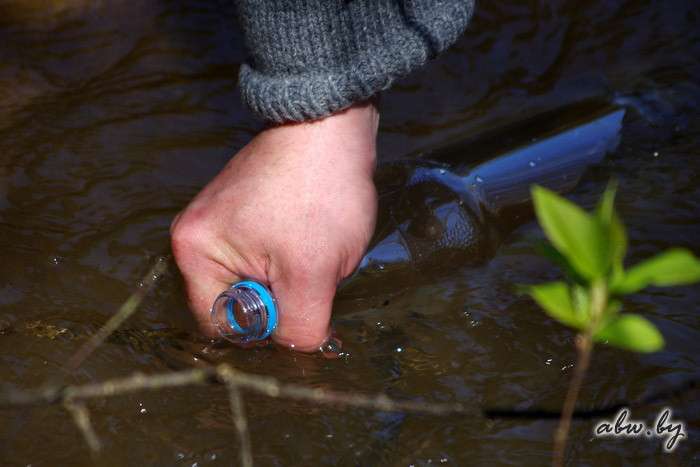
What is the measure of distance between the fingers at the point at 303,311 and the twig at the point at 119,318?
265mm

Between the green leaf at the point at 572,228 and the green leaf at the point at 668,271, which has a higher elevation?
the green leaf at the point at 572,228

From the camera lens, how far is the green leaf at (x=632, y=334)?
0.47m

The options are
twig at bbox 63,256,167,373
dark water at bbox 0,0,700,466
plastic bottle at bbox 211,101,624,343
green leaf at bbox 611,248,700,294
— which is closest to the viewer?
green leaf at bbox 611,248,700,294

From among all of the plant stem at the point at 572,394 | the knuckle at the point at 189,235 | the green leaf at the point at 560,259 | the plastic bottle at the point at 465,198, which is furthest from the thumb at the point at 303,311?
the green leaf at the point at 560,259

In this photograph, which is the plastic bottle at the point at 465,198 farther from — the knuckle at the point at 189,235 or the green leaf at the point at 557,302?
the green leaf at the point at 557,302

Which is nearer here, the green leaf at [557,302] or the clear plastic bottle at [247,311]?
the green leaf at [557,302]

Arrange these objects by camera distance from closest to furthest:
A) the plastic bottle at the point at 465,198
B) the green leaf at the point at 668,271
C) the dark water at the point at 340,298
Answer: the green leaf at the point at 668,271 → the dark water at the point at 340,298 → the plastic bottle at the point at 465,198

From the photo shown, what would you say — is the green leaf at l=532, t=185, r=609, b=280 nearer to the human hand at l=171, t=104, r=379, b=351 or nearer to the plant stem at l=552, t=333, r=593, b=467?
the plant stem at l=552, t=333, r=593, b=467

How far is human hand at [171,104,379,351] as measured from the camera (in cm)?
117

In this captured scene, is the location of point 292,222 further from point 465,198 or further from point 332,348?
point 465,198

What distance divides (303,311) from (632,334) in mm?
760

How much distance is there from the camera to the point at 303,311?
120cm

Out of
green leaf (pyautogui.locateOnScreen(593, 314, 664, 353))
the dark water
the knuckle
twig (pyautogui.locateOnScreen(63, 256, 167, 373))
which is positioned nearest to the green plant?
green leaf (pyautogui.locateOnScreen(593, 314, 664, 353))

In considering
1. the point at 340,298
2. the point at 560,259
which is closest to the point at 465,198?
the point at 340,298
